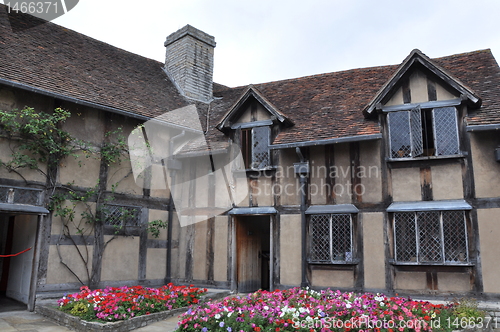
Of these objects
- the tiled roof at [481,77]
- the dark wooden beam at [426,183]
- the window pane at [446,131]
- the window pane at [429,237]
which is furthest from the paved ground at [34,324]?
the tiled roof at [481,77]

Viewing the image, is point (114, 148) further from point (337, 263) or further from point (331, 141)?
point (337, 263)

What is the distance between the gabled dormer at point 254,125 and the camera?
37.3 feet

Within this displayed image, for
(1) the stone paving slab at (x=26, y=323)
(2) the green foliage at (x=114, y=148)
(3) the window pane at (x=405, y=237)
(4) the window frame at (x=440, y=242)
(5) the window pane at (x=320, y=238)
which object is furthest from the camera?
→ (2) the green foliage at (x=114, y=148)

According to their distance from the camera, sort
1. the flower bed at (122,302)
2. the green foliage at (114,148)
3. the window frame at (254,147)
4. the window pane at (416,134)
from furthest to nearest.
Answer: the window frame at (254,147) < the green foliage at (114,148) < the window pane at (416,134) < the flower bed at (122,302)

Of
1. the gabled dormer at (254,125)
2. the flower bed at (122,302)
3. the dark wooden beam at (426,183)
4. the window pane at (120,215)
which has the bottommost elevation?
the flower bed at (122,302)

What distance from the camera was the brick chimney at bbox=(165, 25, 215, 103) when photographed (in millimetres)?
15469

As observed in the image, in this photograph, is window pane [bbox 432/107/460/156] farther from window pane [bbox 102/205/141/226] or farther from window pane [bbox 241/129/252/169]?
window pane [bbox 102/205/141/226]

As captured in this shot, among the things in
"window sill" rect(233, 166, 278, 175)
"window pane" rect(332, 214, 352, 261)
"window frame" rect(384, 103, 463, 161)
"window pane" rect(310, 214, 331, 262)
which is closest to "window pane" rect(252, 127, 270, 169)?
"window sill" rect(233, 166, 278, 175)

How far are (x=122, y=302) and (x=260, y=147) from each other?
551cm

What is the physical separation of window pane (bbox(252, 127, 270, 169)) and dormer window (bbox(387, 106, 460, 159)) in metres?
3.31

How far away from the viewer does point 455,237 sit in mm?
9023

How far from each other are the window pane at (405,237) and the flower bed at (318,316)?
1.77 m

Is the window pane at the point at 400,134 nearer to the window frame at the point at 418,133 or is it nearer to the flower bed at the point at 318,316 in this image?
the window frame at the point at 418,133

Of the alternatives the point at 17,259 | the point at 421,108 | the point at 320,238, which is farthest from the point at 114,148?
the point at 421,108
